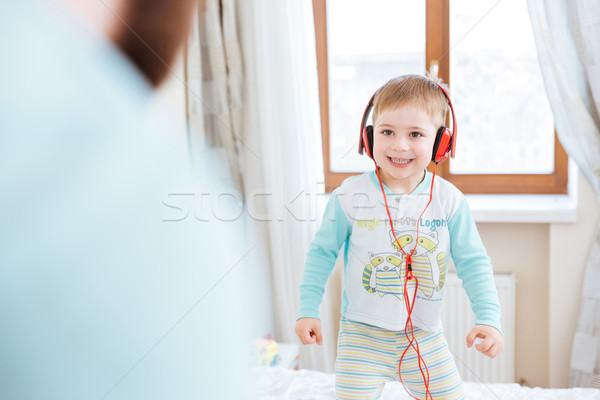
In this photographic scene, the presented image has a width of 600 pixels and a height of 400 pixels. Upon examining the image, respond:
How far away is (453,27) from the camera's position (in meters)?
1.74

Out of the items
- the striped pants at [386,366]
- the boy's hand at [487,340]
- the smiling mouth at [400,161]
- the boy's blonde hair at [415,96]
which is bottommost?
the striped pants at [386,366]

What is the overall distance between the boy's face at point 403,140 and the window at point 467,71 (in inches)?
36.2

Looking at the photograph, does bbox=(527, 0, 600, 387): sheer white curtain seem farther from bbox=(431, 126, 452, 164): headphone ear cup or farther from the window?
bbox=(431, 126, 452, 164): headphone ear cup

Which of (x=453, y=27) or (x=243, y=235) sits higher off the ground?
(x=453, y=27)

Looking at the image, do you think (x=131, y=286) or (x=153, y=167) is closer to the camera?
(x=131, y=286)

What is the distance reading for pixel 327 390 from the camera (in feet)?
4.22

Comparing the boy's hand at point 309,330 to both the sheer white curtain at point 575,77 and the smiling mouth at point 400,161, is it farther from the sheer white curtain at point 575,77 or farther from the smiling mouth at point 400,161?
the sheer white curtain at point 575,77

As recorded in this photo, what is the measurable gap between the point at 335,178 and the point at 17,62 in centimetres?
137

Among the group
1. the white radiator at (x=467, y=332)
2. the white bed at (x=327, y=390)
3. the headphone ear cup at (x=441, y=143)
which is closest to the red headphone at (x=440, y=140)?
the headphone ear cup at (x=441, y=143)

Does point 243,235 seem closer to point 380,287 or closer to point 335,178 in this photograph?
point 335,178

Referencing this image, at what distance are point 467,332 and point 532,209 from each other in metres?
0.42

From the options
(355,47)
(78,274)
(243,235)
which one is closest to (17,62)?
(78,274)

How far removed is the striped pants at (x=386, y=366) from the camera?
3.12 ft

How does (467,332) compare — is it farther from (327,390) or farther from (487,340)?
(487,340)
